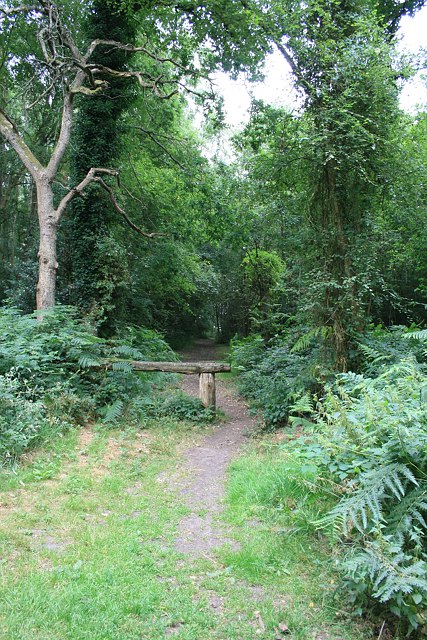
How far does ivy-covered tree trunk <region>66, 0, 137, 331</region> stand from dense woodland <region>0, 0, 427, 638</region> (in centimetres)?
5

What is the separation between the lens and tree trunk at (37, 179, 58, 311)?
31.3 feet

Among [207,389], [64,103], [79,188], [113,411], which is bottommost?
[113,411]

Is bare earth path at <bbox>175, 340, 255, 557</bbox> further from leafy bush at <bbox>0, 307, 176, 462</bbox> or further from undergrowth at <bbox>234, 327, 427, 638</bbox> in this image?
leafy bush at <bbox>0, 307, 176, 462</bbox>

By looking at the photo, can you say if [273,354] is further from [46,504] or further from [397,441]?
[397,441]

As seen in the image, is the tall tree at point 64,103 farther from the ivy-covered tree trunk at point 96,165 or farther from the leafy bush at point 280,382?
the leafy bush at point 280,382

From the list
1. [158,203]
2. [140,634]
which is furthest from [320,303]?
[158,203]

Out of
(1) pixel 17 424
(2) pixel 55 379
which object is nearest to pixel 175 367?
(2) pixel 55 379

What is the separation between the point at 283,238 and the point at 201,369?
314cm

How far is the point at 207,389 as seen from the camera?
8984 mm

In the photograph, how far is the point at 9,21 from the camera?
11.9 metres

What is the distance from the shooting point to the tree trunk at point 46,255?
9555mm

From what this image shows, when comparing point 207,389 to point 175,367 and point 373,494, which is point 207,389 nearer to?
point 175,367

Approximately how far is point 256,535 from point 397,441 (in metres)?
1.73

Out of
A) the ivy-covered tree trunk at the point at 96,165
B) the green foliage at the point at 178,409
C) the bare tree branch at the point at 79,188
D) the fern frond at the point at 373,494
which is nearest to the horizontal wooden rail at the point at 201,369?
the green foliage at the point at 178,409
